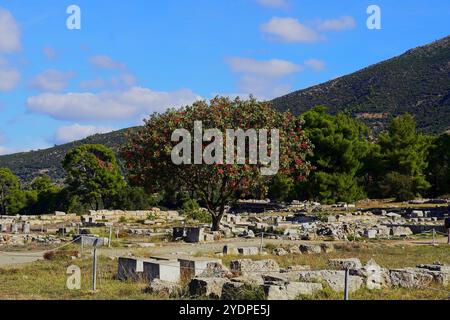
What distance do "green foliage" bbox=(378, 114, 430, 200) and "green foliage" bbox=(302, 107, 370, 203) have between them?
4294 millimetres

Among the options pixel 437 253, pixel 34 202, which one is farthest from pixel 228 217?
pixel 34 202

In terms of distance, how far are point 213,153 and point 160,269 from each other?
510 inches

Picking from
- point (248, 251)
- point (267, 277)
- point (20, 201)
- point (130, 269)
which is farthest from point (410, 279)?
point (20, 201)

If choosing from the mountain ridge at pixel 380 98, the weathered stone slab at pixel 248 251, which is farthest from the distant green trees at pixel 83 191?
the mountain ridge at pixel 380 98

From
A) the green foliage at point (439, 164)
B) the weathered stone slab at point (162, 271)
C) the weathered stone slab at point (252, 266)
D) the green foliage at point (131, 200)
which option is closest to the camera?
the weathered stone slab at point (162, 271)

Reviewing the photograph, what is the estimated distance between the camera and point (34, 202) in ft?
210

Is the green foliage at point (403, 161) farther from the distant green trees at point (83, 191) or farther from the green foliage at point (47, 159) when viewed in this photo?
the green foliage at point (47, 159)

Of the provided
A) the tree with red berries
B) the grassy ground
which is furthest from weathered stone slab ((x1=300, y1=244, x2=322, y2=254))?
the tree with red berries

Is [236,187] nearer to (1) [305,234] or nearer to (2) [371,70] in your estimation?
(1) [305,234]

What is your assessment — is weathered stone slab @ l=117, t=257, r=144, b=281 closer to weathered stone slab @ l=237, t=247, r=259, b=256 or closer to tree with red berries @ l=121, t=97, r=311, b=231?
weathered stone slab @ l=237, t=247, r=259, b=256

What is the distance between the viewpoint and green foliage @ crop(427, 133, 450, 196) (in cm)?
5922

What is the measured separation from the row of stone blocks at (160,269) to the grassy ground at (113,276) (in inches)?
17.9

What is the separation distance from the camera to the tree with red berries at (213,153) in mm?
27062

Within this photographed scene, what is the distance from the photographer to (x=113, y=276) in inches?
596
